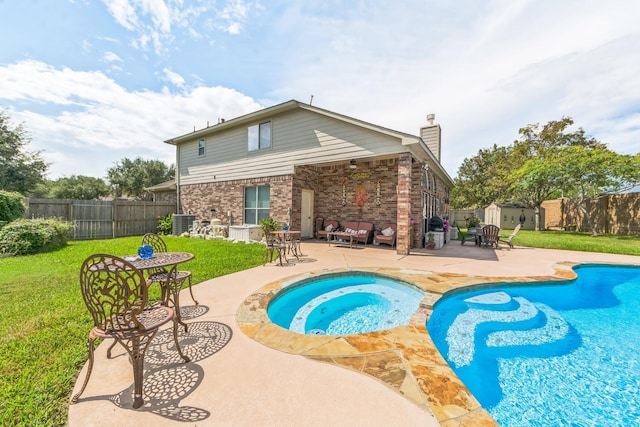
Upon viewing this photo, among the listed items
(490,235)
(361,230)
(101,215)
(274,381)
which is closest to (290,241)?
(361,230)

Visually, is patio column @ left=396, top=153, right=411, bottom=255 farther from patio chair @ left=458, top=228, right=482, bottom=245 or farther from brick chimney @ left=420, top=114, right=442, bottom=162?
brick chimney @ left=420, top=114, right=442, bottom=162

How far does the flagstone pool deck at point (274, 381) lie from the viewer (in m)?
1.78

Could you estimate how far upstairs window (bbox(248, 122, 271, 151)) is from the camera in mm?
10898

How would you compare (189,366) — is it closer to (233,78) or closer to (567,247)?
(233,78)

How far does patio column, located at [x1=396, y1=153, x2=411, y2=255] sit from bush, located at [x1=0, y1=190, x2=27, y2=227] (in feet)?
42.0

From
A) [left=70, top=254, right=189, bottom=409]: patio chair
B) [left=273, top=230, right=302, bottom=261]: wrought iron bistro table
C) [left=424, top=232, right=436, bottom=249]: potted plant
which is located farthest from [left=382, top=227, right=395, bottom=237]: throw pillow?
[left=70, top=254, right=189, bottom=409]: patio chair

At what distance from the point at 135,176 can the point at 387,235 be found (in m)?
33.9

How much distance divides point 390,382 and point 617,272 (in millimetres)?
9333

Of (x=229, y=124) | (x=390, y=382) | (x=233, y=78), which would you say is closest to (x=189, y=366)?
(x=390, y=382)

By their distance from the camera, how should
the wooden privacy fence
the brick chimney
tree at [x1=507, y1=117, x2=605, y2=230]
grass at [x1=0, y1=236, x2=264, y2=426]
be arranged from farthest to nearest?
tree at [x1=507, y1=117, x2=605, y2=230], the brick chimney, the wooden privacy fence, grass at [x1=0, y1=236, x2=264, y2=426]

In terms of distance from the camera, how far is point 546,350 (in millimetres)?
3311

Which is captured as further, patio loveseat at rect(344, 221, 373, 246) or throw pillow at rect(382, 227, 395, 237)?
patio loveseat at rect(344, 221, 373, 246)

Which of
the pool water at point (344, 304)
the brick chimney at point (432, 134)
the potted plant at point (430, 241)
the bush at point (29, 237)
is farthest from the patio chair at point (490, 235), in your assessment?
the bush at point (29, 237)

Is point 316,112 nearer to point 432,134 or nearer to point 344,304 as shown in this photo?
point 432,134
